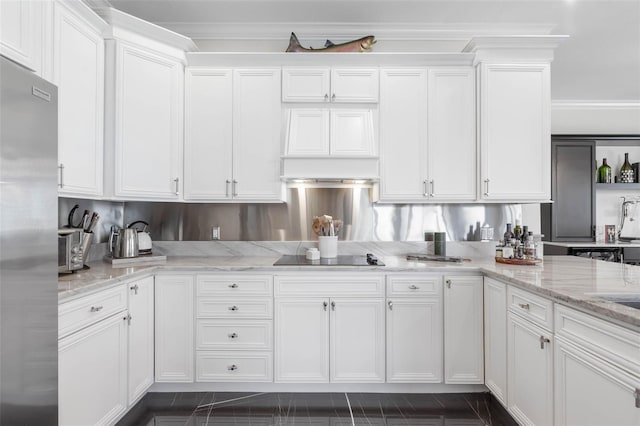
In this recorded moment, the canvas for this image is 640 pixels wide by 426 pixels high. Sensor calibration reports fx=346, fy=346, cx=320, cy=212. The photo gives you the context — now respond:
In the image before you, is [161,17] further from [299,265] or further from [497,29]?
[497,29]

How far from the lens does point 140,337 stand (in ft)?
7.54

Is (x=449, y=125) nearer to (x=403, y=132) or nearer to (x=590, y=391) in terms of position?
(x=403, y=132)

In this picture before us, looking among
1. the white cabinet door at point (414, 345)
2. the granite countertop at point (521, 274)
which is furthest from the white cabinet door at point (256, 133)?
the white cabinet door at point (414, 345)

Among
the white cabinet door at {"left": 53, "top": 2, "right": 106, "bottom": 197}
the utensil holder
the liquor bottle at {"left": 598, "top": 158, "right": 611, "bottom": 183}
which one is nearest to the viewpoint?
the white cabinet door at {"left": 53, "top": 2, "right": 106, "bottom": 197}

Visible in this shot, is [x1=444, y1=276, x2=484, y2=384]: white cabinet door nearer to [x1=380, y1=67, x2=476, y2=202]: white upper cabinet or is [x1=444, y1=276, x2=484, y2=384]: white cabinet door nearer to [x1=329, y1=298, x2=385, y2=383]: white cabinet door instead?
[x1=329, y1=298, x2=385, y2=383]: white cabinet door

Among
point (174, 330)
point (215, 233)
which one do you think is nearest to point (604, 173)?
point (215, 233)

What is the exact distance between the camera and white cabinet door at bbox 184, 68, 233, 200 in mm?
2852

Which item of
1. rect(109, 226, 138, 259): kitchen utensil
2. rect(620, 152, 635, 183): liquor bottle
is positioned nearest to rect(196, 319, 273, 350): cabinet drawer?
rect(109, 226, 138, 259): kitchen utensil

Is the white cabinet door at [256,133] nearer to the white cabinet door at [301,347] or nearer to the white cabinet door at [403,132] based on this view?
the white cabinet door at [403,132]

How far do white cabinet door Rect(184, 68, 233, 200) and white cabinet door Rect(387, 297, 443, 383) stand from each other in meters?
1.66

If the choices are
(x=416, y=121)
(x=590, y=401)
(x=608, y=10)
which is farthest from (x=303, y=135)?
(x=608, y=10)

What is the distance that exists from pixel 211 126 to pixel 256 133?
376 millimetres

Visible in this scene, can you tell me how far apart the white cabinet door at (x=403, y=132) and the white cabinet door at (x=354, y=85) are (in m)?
0.07

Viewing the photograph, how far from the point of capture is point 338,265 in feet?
8.13
